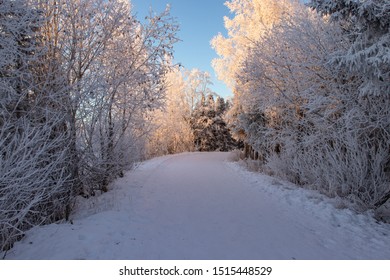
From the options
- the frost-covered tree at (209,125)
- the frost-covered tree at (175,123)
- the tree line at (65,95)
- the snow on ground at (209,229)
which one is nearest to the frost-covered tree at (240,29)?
the frost-covered tree at (175,123)

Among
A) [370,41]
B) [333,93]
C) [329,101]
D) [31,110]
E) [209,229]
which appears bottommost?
[209,229]

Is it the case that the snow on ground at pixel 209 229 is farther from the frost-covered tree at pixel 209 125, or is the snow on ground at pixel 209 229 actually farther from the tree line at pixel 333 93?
the frost-covered tree at pixel 209 125

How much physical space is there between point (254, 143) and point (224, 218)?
28.8 feet

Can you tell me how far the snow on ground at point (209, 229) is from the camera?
372 cm

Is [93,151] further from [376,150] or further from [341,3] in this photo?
[376,150]

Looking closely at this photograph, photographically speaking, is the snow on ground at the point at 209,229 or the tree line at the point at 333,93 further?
the tree line at the point at 333,93

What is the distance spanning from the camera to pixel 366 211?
581 centimetres

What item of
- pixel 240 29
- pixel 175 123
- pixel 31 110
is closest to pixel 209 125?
pixel 175 123

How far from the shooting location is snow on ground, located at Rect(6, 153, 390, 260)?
372 cm

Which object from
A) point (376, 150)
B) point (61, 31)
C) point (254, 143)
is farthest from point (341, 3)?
point (254, 143)

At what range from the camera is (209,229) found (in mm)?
4613

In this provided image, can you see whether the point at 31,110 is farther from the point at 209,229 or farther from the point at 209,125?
the point at 209,125

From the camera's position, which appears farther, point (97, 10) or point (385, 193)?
Result: point (97, 10)

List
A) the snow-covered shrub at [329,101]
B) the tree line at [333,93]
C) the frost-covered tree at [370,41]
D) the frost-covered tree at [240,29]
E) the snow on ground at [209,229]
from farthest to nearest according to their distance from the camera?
the frost-covered tree at [240,29] < the snow-covered shrub at [329,101] < the tree line at [333,93] < the frost-covered tree at [370,41] < the snow on ground at [209,229]
